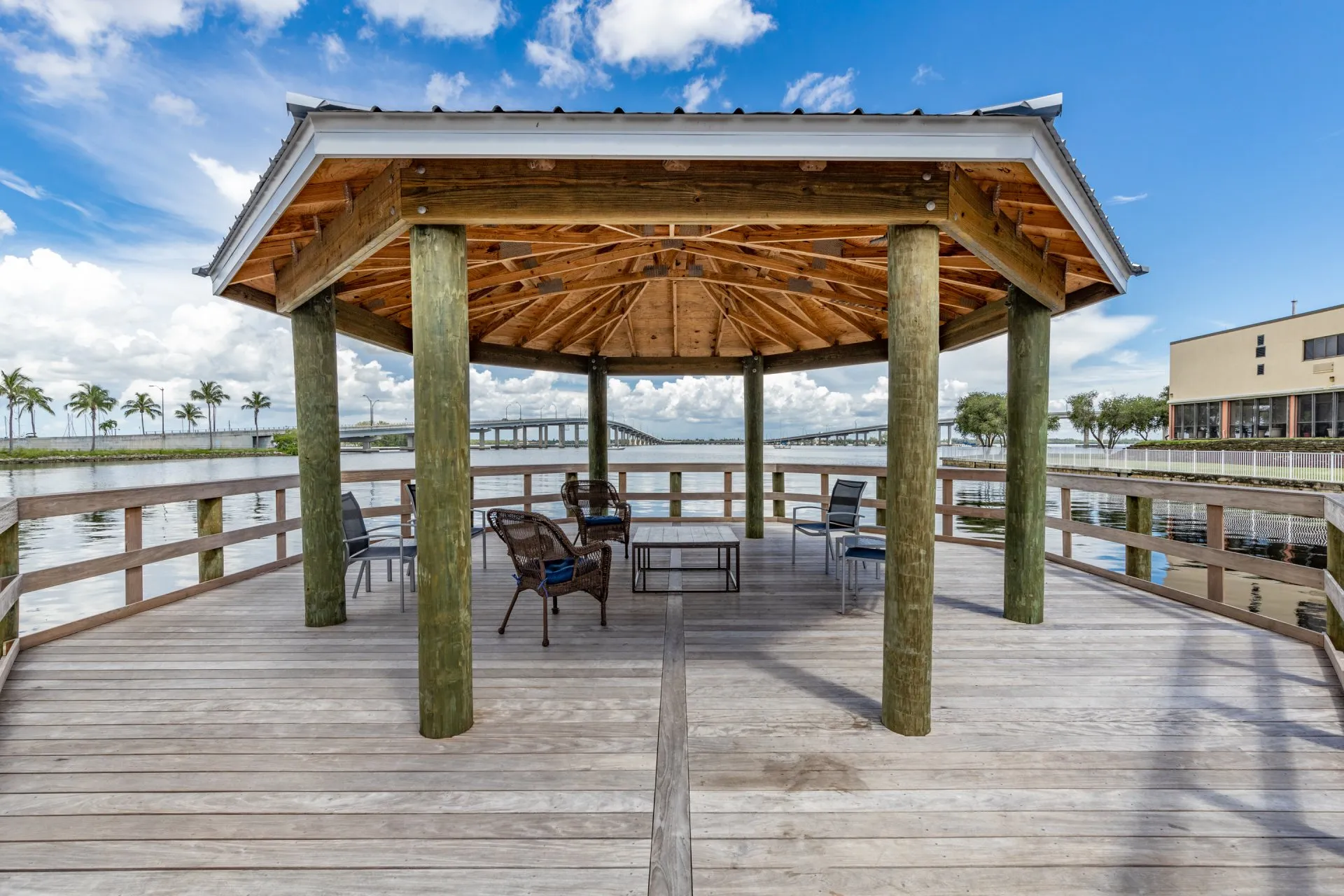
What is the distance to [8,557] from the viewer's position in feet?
10.7

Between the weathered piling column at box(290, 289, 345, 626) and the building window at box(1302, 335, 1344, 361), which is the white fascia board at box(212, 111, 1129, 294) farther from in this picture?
the building window at box(1302, 335, 1344, 361)

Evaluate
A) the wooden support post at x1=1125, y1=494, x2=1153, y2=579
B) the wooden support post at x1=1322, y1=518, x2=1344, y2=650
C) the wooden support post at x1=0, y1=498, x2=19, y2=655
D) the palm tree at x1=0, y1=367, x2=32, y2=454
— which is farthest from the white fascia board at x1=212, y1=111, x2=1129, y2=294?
the palm tree at x1=0, y1=367, x2=32, y2=454

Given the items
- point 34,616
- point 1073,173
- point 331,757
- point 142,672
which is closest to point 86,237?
point 34,616

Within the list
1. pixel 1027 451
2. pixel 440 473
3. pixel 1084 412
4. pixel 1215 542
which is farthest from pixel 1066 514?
pixel 1084 412

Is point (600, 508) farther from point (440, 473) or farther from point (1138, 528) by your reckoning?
point (1138, 528)

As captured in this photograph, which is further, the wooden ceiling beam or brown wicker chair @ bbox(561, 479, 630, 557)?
brown wicker chair @ bbox(561, 479, 630, 557)

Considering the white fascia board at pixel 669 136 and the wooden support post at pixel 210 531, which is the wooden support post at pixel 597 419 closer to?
the wooden support post at pixel 210 531

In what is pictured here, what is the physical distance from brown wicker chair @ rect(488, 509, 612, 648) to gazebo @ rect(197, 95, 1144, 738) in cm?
107

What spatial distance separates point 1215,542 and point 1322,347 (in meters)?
29.2

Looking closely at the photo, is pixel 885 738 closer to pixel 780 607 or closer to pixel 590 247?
pixel 780 607

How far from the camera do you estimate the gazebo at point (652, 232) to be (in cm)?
221

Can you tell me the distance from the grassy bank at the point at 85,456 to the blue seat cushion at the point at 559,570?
63.0m

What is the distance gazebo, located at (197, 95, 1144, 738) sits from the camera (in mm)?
2207

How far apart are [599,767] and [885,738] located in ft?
3.98
